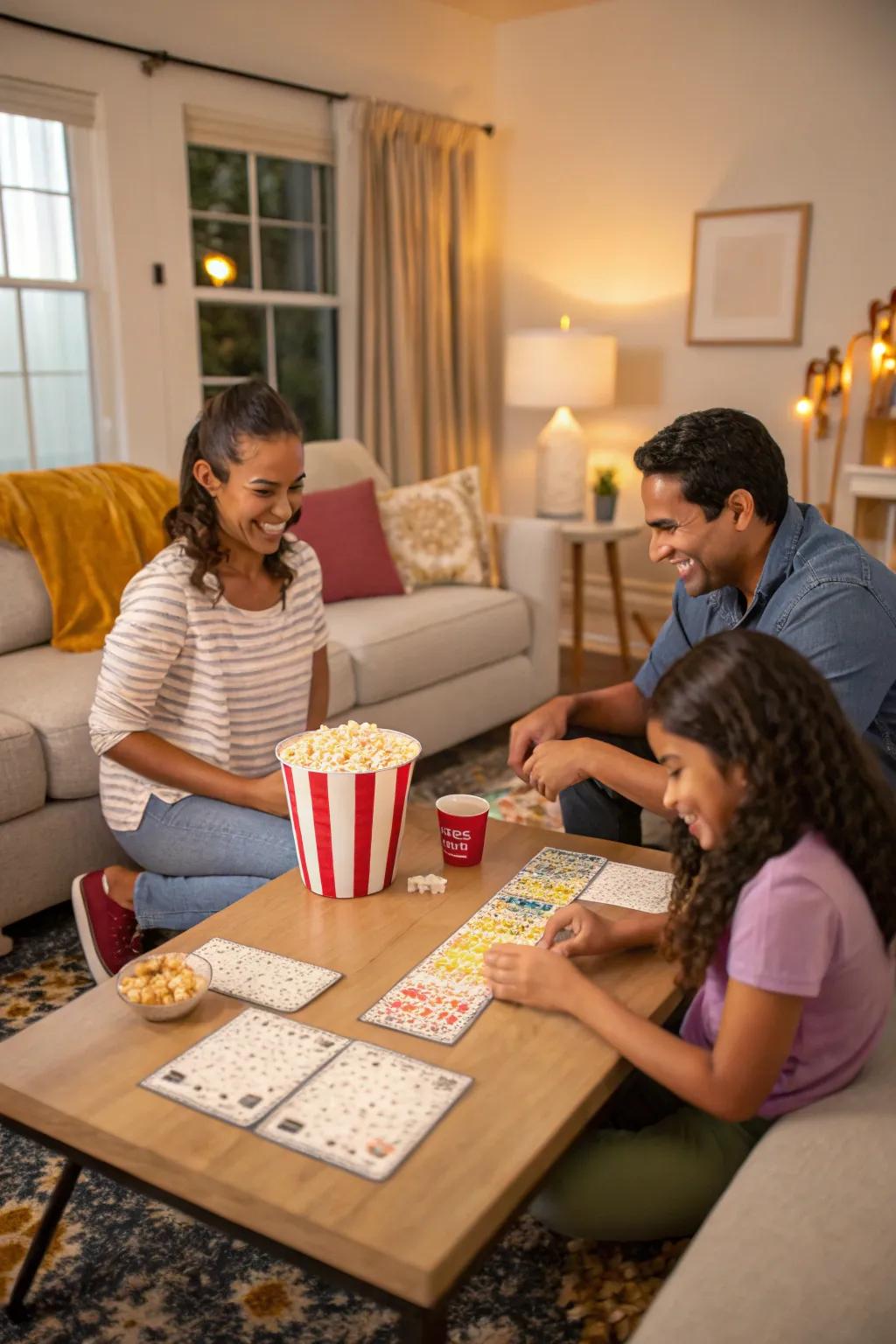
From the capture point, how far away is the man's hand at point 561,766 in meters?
1.70

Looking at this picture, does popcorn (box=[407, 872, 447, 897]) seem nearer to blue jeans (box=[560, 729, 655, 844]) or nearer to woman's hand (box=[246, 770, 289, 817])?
woman's hand (box=[246, 770, 289, 817])

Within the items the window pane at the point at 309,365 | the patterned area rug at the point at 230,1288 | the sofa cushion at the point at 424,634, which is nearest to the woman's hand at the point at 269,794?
the patterned area rug at the point at 230,1288

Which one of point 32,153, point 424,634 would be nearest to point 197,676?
point 424,634

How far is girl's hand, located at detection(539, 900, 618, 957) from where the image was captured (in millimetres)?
1410

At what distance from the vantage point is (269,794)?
183 cm

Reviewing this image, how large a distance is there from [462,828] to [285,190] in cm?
353

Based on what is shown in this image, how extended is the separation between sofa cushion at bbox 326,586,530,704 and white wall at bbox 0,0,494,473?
1.18 m

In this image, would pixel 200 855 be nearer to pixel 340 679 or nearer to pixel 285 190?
pixel 340 679

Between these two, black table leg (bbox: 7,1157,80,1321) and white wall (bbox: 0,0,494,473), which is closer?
black table leg (bbox: 7,1157,80,1321)

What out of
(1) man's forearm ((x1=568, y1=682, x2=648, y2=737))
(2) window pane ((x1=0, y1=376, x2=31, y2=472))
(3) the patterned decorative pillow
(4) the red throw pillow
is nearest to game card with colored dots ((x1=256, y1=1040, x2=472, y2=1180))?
(1) man's forearm ((x1=568, y1=682, x2=648, y2=737))

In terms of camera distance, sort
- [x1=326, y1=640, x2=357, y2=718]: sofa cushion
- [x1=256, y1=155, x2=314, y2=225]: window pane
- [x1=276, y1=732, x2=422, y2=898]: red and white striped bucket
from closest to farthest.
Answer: [x1=276, y1=732, x2=422, y2=898]: red and white striped bucket < [x1=326, y1=640, x2=357, y2=718]: sofa cushion < [x1=256, y1=155, x2=314, y2=225]: window pane

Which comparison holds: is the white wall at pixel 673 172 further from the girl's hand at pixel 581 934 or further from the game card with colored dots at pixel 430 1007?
the game card with colored dots at pixel 430 1007

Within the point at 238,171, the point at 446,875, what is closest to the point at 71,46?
the point at 238,171

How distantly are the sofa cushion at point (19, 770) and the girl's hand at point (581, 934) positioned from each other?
1.34 m
